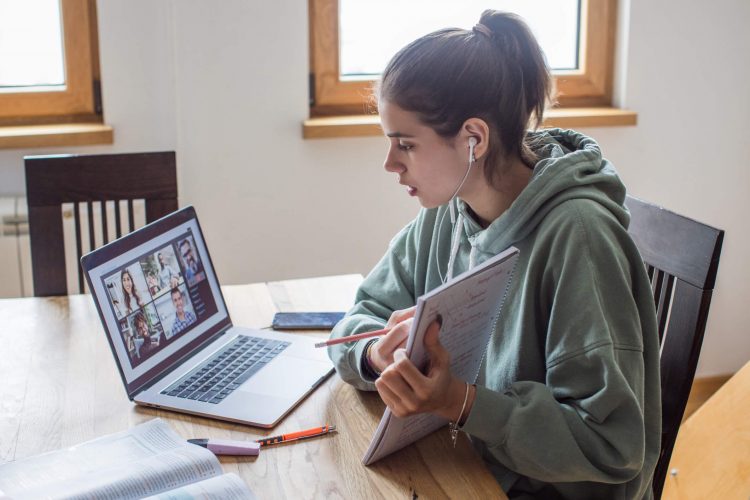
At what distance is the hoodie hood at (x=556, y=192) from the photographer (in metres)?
1.20

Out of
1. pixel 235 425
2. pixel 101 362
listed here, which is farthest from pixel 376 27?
pixel 235 425

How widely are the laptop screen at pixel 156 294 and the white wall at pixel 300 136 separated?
1.03 metres

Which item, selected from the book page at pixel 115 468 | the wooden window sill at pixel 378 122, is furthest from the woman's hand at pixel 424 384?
the wooden window sill at pixel 378 122

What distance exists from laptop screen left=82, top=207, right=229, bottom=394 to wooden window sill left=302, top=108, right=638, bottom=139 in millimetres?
1081

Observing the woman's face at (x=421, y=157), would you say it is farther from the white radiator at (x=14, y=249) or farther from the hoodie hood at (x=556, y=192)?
the white radiator at (x=14, y=249)

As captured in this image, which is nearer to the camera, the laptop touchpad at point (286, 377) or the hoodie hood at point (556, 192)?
the hoodie hood at point (556, 192)

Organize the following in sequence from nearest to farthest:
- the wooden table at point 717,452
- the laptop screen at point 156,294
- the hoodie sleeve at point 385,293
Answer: the laptop screen at point 156,294 < the hoodie sleeve at point 385,293 < the wooden table at point 717,452

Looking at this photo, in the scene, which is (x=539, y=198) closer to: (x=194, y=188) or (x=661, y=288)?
(x=661, y=288)

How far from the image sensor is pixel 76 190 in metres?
1.86

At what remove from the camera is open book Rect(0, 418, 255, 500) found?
1020mm

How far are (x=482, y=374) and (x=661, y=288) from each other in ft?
1.16

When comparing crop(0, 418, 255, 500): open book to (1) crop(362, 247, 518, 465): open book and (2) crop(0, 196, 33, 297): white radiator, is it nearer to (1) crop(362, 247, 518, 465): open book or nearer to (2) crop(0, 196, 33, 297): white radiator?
(1) crop(362, 247, 518, 465): open book

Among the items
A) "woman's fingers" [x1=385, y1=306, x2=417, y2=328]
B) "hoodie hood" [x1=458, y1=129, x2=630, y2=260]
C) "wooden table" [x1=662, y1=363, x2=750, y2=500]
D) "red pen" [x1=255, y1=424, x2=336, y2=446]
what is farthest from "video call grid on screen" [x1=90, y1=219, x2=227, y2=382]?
"wooden table" [x1=662, y1=363, x2=750, y2=500]

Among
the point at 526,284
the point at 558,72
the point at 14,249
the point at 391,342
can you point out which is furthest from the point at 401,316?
the point at 558,72
